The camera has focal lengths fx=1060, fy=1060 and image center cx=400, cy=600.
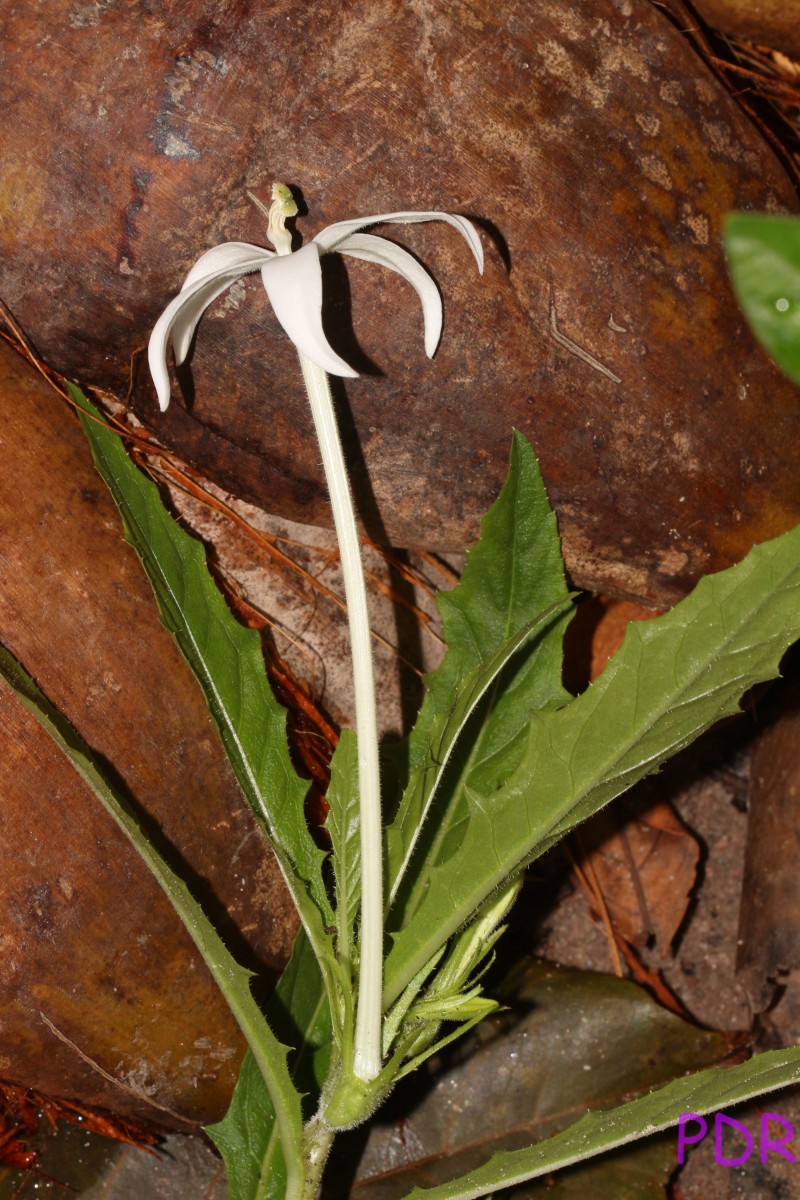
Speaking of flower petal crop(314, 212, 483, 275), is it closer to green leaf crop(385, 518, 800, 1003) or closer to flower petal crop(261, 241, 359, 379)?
flower petal crop(261, 241, 359, 379)

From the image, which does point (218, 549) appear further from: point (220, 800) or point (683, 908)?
point (683, 908)

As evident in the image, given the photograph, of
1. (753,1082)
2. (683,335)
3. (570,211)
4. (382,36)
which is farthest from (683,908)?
(382,36)

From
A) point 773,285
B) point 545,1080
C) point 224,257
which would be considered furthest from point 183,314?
point 545,1080

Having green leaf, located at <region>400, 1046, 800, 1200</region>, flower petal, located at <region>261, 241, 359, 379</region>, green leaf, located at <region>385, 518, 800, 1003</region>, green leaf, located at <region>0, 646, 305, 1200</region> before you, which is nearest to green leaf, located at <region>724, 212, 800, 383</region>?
flower petal, located at <region>261, 241, 359, 379</region>

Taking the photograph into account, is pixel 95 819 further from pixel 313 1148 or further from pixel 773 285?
pixel 773 285

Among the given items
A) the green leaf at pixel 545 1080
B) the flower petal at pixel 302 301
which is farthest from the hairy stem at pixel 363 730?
the green leaf at pixel 545 1080

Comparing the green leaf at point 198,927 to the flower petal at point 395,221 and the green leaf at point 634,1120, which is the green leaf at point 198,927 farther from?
the flower petal at point 395,221
